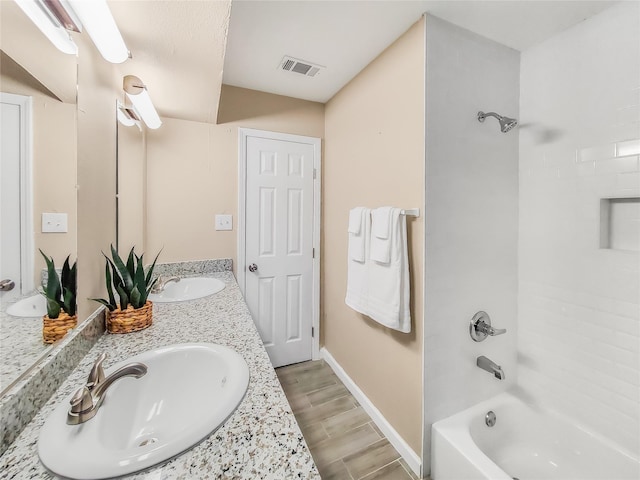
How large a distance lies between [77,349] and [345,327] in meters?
1.63

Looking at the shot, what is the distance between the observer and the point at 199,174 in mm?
2020

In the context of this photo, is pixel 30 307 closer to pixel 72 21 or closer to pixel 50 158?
pixel 50 158

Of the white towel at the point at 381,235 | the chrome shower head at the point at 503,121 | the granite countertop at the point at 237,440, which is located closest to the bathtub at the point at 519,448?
the white towel at the point at 381,235

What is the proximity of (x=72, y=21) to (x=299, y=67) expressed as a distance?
133cm

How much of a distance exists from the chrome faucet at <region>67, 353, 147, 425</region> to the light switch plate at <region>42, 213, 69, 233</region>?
370 millimetres

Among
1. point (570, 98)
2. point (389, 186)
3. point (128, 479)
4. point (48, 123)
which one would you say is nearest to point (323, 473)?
point (128, 479)

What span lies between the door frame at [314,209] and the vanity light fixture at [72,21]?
1.19m

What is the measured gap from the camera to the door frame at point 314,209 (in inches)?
82.5

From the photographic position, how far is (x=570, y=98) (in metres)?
1.36

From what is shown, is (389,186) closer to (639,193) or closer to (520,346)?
(639,193)

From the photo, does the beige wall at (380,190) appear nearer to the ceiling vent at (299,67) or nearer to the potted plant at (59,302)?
the ceiling vent at (299,67)

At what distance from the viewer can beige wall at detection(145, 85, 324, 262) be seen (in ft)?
6.27

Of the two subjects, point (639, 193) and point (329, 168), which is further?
point (329, 168)

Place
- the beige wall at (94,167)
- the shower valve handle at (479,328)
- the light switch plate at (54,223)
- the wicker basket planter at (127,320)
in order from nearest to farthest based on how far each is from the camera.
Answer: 1. the light switch plate at (54,223)
2. the beige wall at (94,167)
3. the wicker basket planter at (127,320)
4. the shower valve handle at (479,328)
